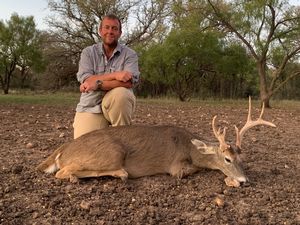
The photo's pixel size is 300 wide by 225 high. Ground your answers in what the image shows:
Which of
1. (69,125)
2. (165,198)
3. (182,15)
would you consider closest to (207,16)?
(182,15)

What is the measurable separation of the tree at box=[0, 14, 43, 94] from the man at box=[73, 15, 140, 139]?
30816 millimetres

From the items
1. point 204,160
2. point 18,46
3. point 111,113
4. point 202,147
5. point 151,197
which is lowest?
point 151,197

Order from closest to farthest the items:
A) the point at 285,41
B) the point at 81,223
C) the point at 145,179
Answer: the point at 81,223 → the point at 145,179 → the point at 285,41

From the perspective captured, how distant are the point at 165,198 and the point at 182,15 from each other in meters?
22.0

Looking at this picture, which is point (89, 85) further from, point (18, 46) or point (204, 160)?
point (18, 46)

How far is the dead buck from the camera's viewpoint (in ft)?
16.8

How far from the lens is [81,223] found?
12.6 ft

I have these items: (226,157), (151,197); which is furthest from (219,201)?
(226,157)

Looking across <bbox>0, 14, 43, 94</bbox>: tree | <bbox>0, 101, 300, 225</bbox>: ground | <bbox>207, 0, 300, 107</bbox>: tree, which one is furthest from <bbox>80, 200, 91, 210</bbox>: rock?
<bbox>0, 14, 43, 94</bbox>: tree

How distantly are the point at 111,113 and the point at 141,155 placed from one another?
0.91 metres

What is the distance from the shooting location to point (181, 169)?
216 inches

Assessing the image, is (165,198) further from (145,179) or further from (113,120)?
(113,120)

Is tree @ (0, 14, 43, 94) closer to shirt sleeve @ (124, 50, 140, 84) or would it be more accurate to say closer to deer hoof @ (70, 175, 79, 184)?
shirt sleeve @ (124, 50, 140, 84)

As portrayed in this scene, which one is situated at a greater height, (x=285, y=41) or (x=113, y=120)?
(x=285, y=41)
